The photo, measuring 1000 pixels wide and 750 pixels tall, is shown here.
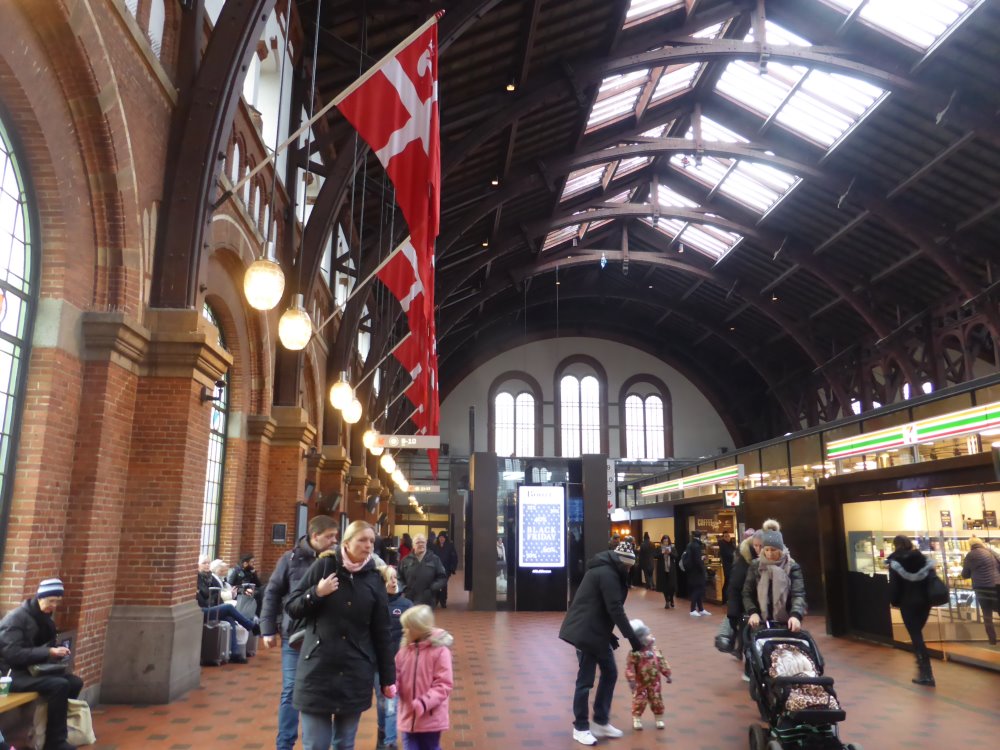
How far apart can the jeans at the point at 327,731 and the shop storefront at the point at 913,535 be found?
22.4 feet

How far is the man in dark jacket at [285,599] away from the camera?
13.7 ft

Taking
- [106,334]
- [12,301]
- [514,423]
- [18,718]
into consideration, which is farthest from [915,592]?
[514,423]

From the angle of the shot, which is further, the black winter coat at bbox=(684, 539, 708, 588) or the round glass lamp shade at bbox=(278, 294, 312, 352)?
the black winter coat at bbox=(684, 539, 708, 588)

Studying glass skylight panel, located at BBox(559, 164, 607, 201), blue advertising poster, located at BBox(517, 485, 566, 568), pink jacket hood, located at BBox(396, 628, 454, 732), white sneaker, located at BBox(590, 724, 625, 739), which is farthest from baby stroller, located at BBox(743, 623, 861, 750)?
glass skylight panel, located at BBox(559, 164, 607, 201)

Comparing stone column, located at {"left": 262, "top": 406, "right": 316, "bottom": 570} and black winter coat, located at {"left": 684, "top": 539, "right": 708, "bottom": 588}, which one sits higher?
stone column, located at {"left": 262, "top": 406, "right": 316, "bottom": 570}

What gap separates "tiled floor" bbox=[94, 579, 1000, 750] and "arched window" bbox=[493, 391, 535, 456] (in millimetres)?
27313

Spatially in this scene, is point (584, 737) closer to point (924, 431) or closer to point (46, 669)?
point (46, 669)

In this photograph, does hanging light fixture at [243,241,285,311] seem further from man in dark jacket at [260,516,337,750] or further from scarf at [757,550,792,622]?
scarf at [757,550,792,622]

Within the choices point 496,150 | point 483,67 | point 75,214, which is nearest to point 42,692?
point 75,214

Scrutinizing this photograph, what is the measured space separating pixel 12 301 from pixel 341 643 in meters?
3.94

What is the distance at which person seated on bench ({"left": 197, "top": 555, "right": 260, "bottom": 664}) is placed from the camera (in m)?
7.98

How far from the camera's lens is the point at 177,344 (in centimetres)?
657

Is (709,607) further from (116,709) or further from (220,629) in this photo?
(116,709)

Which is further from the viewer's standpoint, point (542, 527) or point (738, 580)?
point (542, 527)
